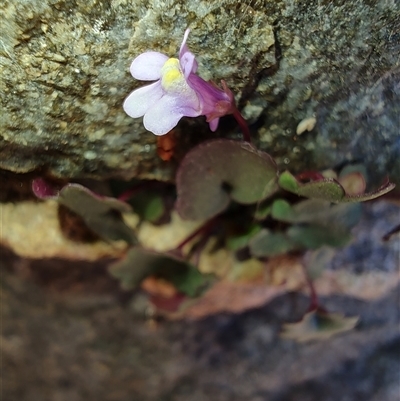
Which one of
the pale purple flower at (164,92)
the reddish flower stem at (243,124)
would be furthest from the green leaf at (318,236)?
the pale purple flower at (164,92)

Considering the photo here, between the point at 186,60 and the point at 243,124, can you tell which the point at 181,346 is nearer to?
the point at 243,124

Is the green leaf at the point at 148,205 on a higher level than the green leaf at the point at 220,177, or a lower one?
lower

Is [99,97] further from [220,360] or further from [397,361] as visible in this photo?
[397,361]

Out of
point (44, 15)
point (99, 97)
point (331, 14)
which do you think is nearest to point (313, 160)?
point (331, 14)

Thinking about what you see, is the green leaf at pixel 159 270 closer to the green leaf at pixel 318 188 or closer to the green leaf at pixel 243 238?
the green leaf at pixel 243 238

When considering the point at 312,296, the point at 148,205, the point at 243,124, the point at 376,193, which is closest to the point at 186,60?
the point at 243,124
